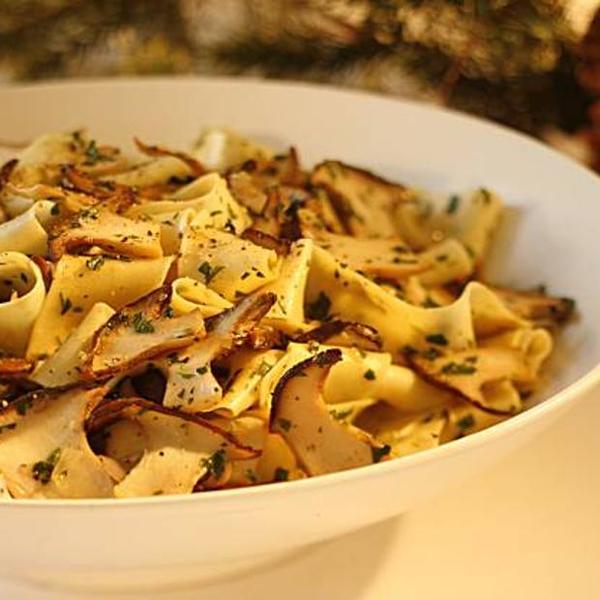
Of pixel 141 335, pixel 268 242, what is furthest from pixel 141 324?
pixel 268 242

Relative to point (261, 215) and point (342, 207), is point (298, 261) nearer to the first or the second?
point (261, 215)

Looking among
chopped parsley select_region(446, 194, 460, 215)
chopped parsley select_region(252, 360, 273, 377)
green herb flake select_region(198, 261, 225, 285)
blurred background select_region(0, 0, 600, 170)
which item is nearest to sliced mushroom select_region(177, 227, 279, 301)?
green herb flake select_region(198, 261, 225, 285)

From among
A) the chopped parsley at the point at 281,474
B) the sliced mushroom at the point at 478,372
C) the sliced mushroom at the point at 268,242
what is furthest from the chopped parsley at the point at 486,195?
the chopped parsley at the point at 281,474

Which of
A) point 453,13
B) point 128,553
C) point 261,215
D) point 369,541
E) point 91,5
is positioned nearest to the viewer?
point 128,553

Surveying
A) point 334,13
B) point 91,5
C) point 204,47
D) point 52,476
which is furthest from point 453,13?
point 52,476

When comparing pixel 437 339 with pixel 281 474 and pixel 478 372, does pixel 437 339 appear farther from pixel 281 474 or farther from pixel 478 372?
pixel 281 474

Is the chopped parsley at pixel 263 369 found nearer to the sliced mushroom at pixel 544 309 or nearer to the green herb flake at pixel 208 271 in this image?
the green herb flake at pixel 208 271
